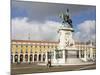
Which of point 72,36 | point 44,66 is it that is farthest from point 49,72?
point 72,36

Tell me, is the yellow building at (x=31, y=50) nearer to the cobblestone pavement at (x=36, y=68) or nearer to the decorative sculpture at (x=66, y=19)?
the cobblestone pavement at (x=36, y=68)

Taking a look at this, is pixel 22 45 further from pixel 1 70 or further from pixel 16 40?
pixel 1 70

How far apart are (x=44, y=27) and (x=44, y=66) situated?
0.50 metres

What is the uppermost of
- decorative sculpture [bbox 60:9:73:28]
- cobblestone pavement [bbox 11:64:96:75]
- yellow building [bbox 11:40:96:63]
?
decorative sculpture [bbox 60:9:73:28]

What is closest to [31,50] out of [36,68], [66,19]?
[36,68]

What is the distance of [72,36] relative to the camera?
114 inches

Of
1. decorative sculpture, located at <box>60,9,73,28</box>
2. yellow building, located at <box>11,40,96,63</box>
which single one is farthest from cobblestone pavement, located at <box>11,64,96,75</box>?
decorative sculpture, located at <box>60,9,73,28</box>

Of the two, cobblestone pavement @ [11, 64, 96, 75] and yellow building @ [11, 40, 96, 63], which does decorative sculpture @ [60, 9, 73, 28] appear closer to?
yellow building @ [11, 40, 96, 63]

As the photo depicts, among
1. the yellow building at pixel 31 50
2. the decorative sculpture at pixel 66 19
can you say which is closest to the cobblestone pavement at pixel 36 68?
the yellow building at pixel 31 50

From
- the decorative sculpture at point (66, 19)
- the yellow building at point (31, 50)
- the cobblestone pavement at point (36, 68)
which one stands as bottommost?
the cobblestone pavement at point (36, 68)

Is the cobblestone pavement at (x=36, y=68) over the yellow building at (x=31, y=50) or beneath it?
beneath

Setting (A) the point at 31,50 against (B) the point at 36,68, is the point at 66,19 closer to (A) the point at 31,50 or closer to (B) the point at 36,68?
(A) the point at 31,50

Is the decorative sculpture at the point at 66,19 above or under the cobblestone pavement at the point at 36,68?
above

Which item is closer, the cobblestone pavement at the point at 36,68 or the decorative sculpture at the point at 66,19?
the cobblestone pavement at the point at 36,68
